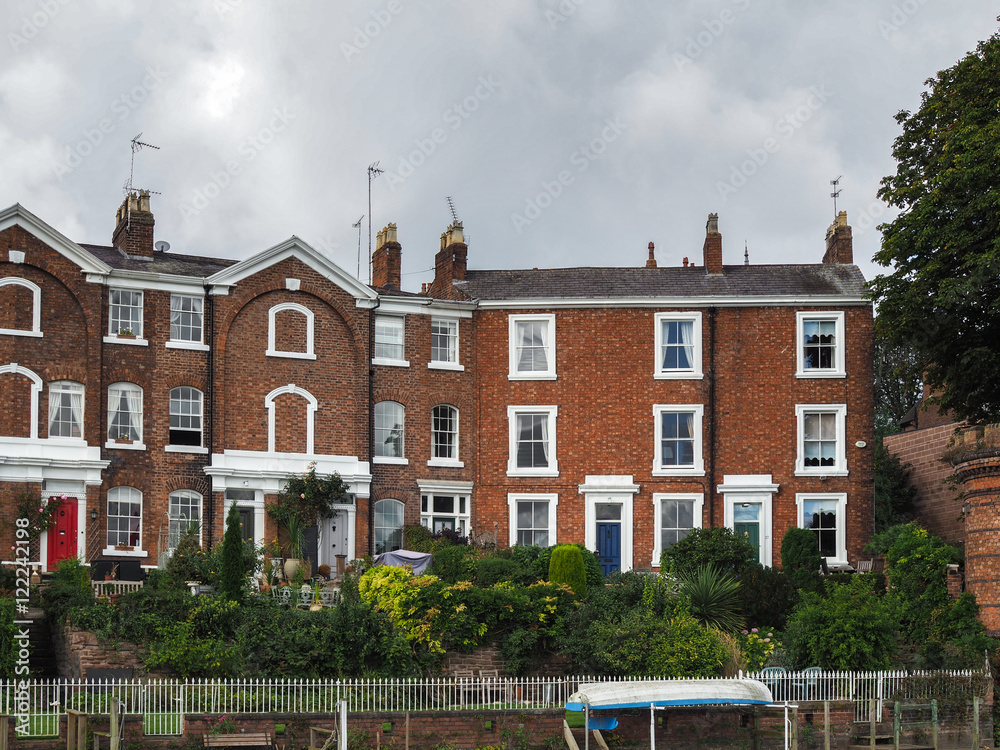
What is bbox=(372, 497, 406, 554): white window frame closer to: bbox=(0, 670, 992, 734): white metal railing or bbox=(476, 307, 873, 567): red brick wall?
bbox=(476, 307, 873, 567): red brick wall

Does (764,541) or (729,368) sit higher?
(729,368)

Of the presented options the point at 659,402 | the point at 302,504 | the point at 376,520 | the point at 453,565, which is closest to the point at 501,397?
the point at 659,402

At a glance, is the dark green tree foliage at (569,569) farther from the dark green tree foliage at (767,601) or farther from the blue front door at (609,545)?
the blue front door at (609,545)

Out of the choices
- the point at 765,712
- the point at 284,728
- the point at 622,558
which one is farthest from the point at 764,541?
the point at 284,728

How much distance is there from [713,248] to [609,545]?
9.91m

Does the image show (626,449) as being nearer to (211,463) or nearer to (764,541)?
(764,541)

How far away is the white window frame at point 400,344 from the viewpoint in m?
39.4

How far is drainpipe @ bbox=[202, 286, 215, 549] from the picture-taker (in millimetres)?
36406

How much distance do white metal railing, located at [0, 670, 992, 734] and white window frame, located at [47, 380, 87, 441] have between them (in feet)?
29.6

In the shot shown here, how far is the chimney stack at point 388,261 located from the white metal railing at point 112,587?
1423 centimetres

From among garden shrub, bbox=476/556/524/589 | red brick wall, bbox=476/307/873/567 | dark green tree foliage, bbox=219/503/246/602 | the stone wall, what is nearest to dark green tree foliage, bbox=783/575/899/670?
garden shrub, bbox=476/556/524/589

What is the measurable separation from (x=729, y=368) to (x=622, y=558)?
6517 mm

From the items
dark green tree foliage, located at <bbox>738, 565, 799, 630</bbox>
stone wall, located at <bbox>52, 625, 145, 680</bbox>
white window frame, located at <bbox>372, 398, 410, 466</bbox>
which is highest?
white window frame, located at <bbox>372, 398, 410, 466</bbox>

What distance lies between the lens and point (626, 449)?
3934 cm
